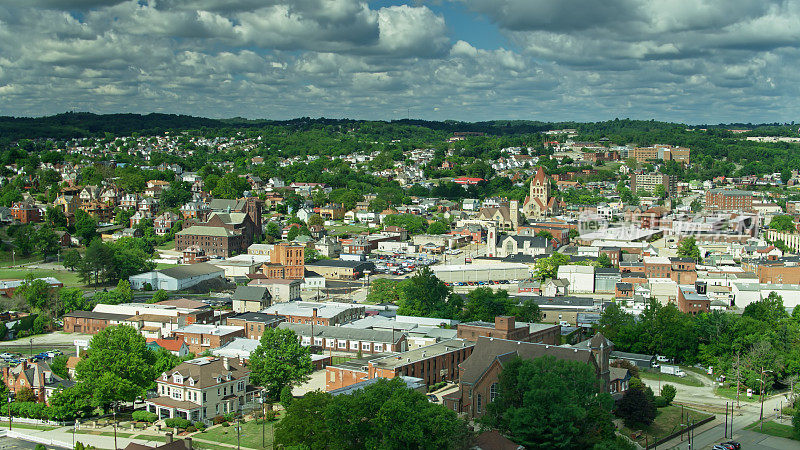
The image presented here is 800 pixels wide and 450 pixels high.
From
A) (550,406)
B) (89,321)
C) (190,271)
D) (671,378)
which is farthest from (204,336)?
(671,378)

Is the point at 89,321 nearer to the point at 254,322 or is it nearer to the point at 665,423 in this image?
the point at 254,322

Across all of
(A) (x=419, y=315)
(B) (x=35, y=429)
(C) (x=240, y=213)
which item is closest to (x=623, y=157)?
(C) (x=240, y=213)

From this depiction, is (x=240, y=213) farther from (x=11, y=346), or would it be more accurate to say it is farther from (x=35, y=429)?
(x=35, y=429)

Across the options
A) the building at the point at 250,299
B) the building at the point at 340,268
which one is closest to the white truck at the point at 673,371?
the building at the point at 250,299

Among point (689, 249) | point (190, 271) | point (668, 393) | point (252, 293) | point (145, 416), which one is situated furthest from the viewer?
point (689, 249)

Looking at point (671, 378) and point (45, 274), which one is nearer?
point (671, 378)

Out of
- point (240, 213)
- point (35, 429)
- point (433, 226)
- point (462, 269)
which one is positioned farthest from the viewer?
point (433, 226)

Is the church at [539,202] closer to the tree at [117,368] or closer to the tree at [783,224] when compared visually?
the tree at [783,224]
